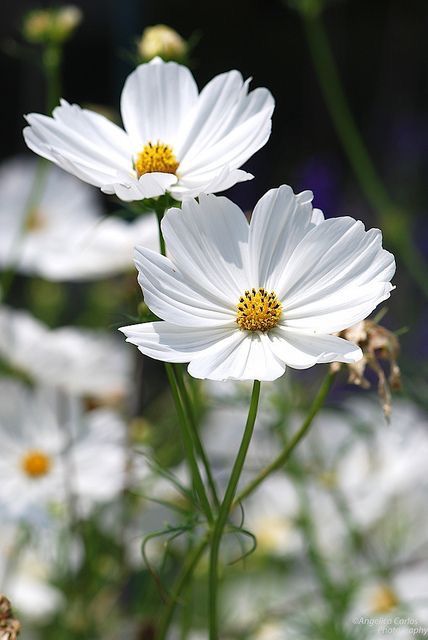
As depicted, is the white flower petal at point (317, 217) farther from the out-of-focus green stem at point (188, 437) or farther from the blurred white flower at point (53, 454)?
the blurred white flower at point (53, 454)

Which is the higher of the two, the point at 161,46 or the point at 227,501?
the point at 161,46

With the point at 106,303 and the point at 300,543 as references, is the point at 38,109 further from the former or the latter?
the point at 300,543

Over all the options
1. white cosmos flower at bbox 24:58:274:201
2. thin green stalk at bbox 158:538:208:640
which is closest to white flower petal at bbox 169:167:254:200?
white cosmos flower at bbox 24:58:274:201

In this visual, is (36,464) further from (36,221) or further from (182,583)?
(36,221)

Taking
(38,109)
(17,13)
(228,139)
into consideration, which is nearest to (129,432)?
(228,139)

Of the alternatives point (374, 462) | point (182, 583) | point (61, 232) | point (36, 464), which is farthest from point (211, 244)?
point (61, 232)

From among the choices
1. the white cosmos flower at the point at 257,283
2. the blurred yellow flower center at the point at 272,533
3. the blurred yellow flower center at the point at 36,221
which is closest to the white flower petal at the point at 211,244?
the white cosmos flower at the point at 257,283
